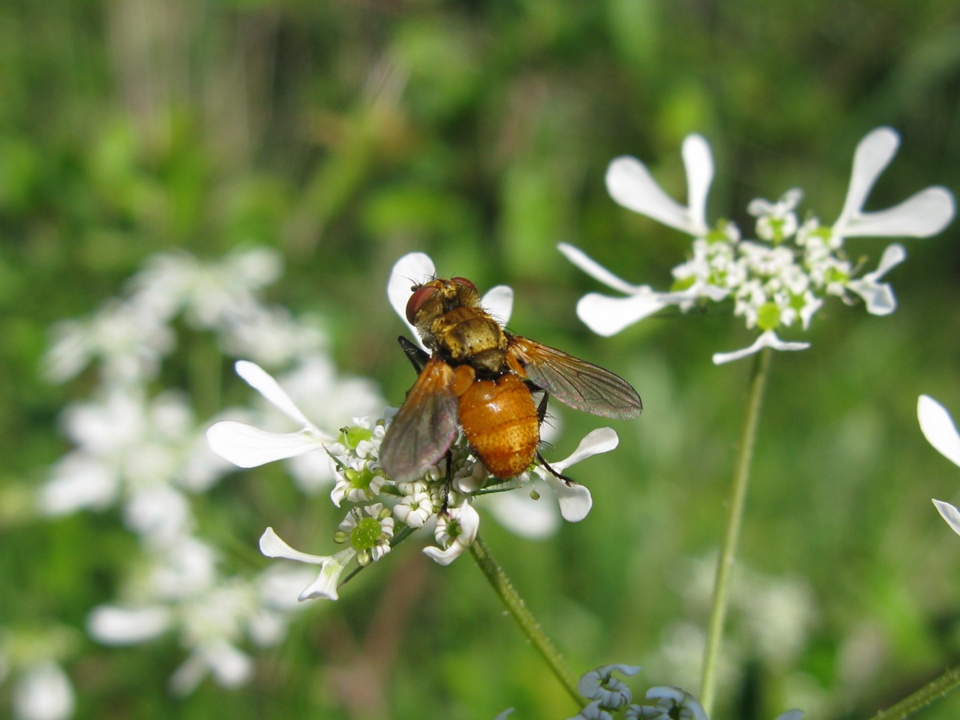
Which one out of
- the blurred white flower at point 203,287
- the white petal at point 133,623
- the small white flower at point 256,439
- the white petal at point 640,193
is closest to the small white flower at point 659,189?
the white petal at point 640,193

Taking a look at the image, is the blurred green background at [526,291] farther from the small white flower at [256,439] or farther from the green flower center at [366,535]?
the green flower center at [366,535]

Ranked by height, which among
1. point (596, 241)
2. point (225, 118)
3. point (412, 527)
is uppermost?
point (225, 118)

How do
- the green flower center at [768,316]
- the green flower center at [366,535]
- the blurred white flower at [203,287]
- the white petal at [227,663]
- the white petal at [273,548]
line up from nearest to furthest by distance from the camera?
the white petal at [273,548]
the green flower center at [366,535]
the green flower center at [768,316]
the white petal at [227,663]
the blurred white flower at [203,287]

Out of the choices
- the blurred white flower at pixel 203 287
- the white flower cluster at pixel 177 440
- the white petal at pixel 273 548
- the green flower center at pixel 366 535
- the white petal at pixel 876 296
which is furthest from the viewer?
the blurred white flower at pixel 203 287

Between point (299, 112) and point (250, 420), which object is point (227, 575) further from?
point (299, 112)

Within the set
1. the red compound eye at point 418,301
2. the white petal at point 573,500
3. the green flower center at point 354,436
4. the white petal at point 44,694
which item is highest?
the white petal at point 44,694

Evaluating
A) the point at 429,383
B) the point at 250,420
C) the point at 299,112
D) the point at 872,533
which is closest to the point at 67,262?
the point at 250,420

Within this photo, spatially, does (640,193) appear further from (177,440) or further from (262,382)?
(177,440)

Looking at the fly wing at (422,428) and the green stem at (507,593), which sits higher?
the fly wing at (422,428)
